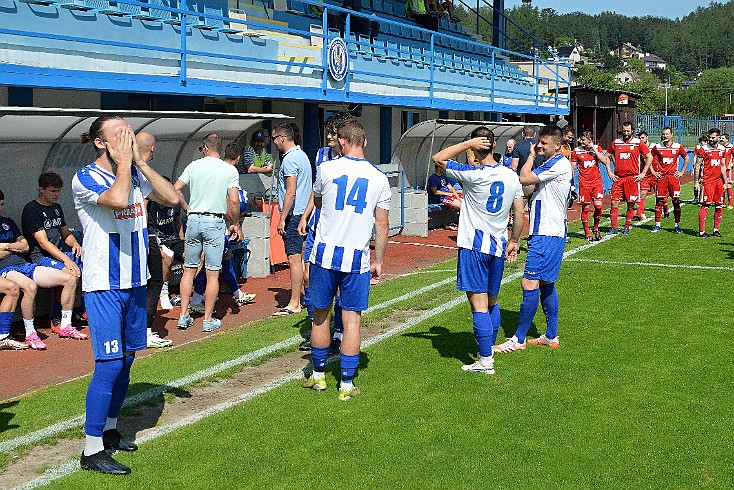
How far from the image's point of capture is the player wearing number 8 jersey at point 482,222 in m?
6.85

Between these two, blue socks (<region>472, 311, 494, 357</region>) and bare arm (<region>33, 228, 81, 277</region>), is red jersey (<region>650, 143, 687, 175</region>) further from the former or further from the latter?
bare arm (<region>33, 228, 81, 277</region>)

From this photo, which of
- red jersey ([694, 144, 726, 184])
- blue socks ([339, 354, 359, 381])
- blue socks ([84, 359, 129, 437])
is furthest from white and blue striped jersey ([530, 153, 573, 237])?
red jersey ([694, 144, 726, 184])

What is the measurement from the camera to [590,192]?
15.9 m

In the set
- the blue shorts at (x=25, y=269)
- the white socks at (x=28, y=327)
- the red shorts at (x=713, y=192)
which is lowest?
→ the white socks at (x=28, y=327)

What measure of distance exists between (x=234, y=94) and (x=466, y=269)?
23.3 ft

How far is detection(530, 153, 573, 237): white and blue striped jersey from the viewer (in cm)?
764

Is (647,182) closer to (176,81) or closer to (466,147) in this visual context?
(176,81)

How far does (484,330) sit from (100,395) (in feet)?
10.1

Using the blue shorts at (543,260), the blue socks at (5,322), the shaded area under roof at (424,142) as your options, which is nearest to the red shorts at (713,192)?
the shaded area under roof at (424,142)

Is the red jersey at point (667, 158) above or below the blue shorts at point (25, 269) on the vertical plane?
above

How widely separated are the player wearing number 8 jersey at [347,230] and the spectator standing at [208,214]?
2.77m

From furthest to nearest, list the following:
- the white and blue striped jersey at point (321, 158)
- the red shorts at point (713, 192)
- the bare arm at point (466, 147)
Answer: the red shorts at point (713, 192), the white and blue striped jersey at point (321, 158), the bare arm at point (466, 147)

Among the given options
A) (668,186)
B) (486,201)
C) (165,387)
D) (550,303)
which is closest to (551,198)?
(550,303)

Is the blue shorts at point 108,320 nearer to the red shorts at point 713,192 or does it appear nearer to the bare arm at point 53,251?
the bare arm at point 53,251
